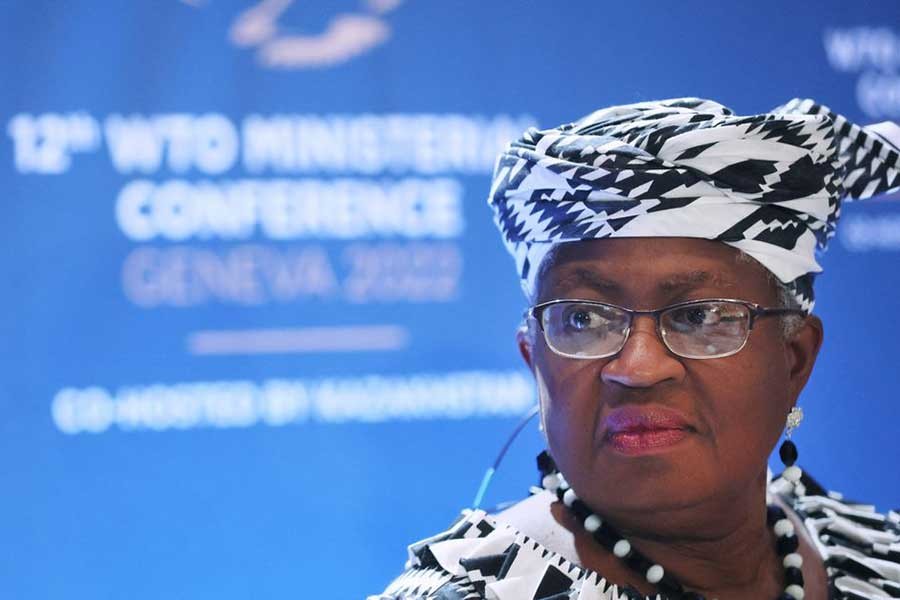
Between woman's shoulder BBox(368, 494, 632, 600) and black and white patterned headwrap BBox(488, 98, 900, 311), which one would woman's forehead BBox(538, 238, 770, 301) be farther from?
woman's shoulder BBox(368, 494, 632, 600)

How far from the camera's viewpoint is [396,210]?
257cm

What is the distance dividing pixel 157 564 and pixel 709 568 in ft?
3.96

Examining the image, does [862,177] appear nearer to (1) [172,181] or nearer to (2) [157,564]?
(1) [172,181]

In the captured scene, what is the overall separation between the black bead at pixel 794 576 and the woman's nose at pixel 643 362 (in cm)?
50

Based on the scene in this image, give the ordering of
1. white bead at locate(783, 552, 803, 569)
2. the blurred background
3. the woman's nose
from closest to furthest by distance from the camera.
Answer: the woman's nose < white bead at locate(783, 552, 803, 569) < the blurred background

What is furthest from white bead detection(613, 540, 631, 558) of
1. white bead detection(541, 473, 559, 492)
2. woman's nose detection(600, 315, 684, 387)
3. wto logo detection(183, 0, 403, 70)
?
wto logo detection(183, 0, 403, 70)

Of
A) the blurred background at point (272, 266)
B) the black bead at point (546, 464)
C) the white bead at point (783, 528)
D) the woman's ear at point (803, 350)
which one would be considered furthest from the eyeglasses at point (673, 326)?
the blurred background at point (272, 266)

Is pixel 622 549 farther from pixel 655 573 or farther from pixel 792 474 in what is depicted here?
pixel 792 474

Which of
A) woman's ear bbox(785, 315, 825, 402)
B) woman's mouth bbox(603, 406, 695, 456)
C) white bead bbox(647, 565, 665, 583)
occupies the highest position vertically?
woman's ear bbox(785, 315, 825, 402)

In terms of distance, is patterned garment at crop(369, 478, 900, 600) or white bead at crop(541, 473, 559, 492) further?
white bead at crop(541, 473, 559, 492)

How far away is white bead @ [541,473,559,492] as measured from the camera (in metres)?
1.88

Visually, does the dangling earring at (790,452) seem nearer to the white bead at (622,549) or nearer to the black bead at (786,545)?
the black bead at (786,545)

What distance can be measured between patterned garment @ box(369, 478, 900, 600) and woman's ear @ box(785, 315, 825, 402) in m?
0.36

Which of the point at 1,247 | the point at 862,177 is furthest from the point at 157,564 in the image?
the point at 862,177
